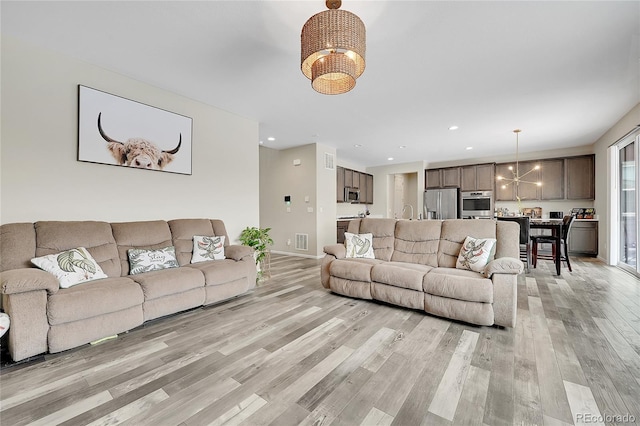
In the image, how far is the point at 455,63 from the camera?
2.79 meters

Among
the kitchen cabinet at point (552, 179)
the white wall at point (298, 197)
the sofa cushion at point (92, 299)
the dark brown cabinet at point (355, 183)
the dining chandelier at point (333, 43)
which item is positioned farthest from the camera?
the dark brown cabinet at point (355, 183)

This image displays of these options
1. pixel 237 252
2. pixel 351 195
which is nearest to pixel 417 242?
pixel 237 252

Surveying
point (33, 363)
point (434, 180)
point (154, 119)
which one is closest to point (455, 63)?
point (154, 119)

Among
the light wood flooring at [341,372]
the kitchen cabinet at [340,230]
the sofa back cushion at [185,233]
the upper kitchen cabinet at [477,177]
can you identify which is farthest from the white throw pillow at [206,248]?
the upper kitchen cabinet at [477,177]

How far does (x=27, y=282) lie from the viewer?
6.17 feet

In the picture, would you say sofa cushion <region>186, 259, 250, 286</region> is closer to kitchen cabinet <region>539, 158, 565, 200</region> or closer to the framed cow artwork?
the framed cow artwork

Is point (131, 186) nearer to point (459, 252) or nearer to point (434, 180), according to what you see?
point (459, 252)

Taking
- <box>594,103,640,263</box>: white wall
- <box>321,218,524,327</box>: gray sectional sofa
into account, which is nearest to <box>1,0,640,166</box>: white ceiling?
<box>594,103,640,263</box>: white wall

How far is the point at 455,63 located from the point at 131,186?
3861mm

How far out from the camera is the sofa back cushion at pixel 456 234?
309 centimetres

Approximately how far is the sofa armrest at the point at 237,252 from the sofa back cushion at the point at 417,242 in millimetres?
1885

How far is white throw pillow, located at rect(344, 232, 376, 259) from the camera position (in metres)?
3.63

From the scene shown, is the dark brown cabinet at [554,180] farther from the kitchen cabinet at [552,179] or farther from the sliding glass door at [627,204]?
the sliding glass door at [627,204]

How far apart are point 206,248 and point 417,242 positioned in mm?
2677
